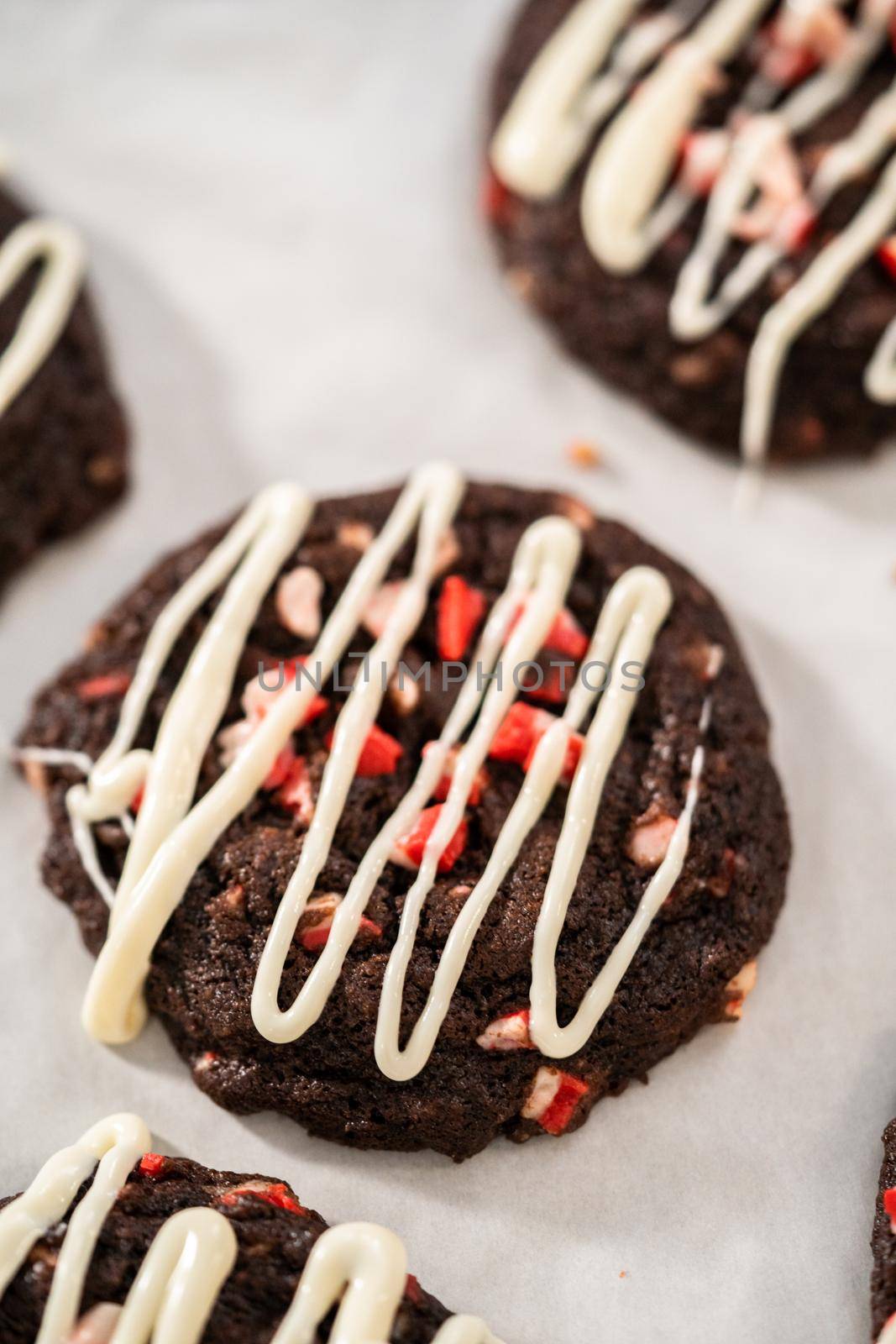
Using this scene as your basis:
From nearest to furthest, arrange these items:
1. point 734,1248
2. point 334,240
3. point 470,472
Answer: point 734,1248 < point 470,472 < point 334,240

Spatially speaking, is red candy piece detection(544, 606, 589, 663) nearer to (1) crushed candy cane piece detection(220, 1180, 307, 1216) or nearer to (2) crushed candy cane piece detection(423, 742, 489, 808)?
(2) crushed candy cane piece detection(423, 742, 489, 808)

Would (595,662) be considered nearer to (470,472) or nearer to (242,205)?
(470,472)

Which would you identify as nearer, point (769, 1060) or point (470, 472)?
point (769, 1060)

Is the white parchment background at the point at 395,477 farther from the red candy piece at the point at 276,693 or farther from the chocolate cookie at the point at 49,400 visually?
the red candy piece at the point at 276,693

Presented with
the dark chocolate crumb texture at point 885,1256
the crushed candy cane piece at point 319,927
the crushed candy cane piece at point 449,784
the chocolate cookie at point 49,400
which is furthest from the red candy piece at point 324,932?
the chocolate cookie at point 49,400

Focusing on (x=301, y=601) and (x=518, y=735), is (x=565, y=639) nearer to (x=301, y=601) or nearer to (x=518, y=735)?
(x=518, y=735)

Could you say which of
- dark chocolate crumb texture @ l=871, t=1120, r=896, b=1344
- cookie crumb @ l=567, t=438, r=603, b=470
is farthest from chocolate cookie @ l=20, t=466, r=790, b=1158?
cookie crumb @ l=567, t=438, r=603, b=470

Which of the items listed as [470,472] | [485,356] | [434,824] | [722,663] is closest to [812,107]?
[485,356]
